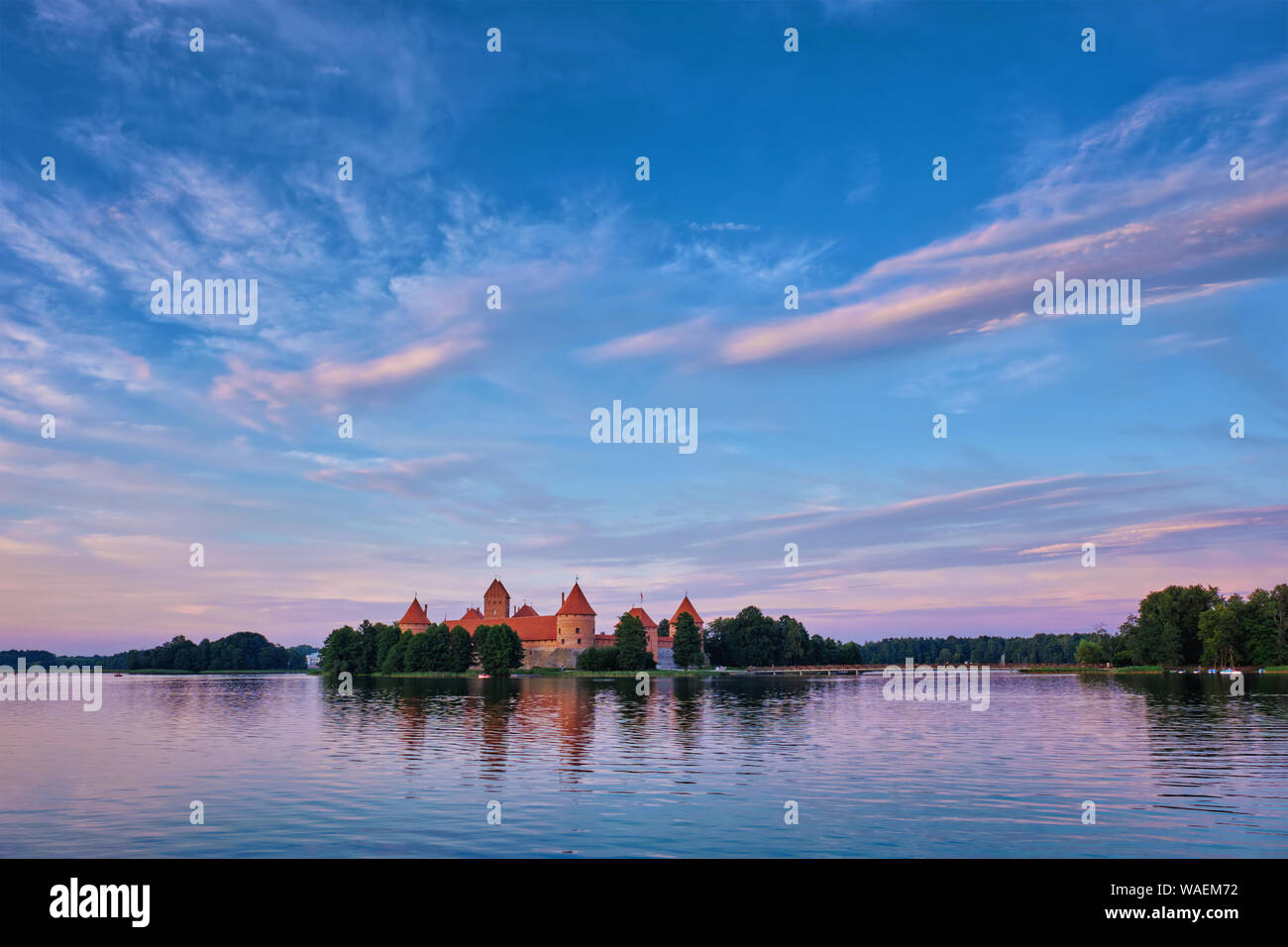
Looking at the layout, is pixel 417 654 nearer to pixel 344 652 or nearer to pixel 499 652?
pixel 499 652

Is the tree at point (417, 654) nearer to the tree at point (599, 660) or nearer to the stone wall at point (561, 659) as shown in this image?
the tree at point (599, 660)

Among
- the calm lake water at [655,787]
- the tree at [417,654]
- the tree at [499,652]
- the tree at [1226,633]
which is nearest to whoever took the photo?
the calm lake water at [655,787]

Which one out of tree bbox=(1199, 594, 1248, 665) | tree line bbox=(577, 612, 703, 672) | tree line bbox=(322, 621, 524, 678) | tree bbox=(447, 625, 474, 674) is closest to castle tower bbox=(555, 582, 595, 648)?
tree line bbox=(577, 612, 703, 672)

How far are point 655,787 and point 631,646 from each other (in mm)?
141391

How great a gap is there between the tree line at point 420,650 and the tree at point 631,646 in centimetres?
1930

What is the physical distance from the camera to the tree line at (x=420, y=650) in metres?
160

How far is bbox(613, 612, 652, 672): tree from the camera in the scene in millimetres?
170250

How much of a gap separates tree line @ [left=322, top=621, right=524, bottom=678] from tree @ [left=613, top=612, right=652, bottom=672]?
1930 centimetres

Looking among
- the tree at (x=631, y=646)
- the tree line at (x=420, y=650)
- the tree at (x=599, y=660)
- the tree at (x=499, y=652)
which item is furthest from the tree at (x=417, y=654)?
the tree at (x=631, y=646)

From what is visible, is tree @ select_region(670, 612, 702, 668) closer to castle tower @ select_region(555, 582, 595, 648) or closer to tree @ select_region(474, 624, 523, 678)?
castle tower @ select_region(555, 582, 595, 648)

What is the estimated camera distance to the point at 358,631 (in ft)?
593
